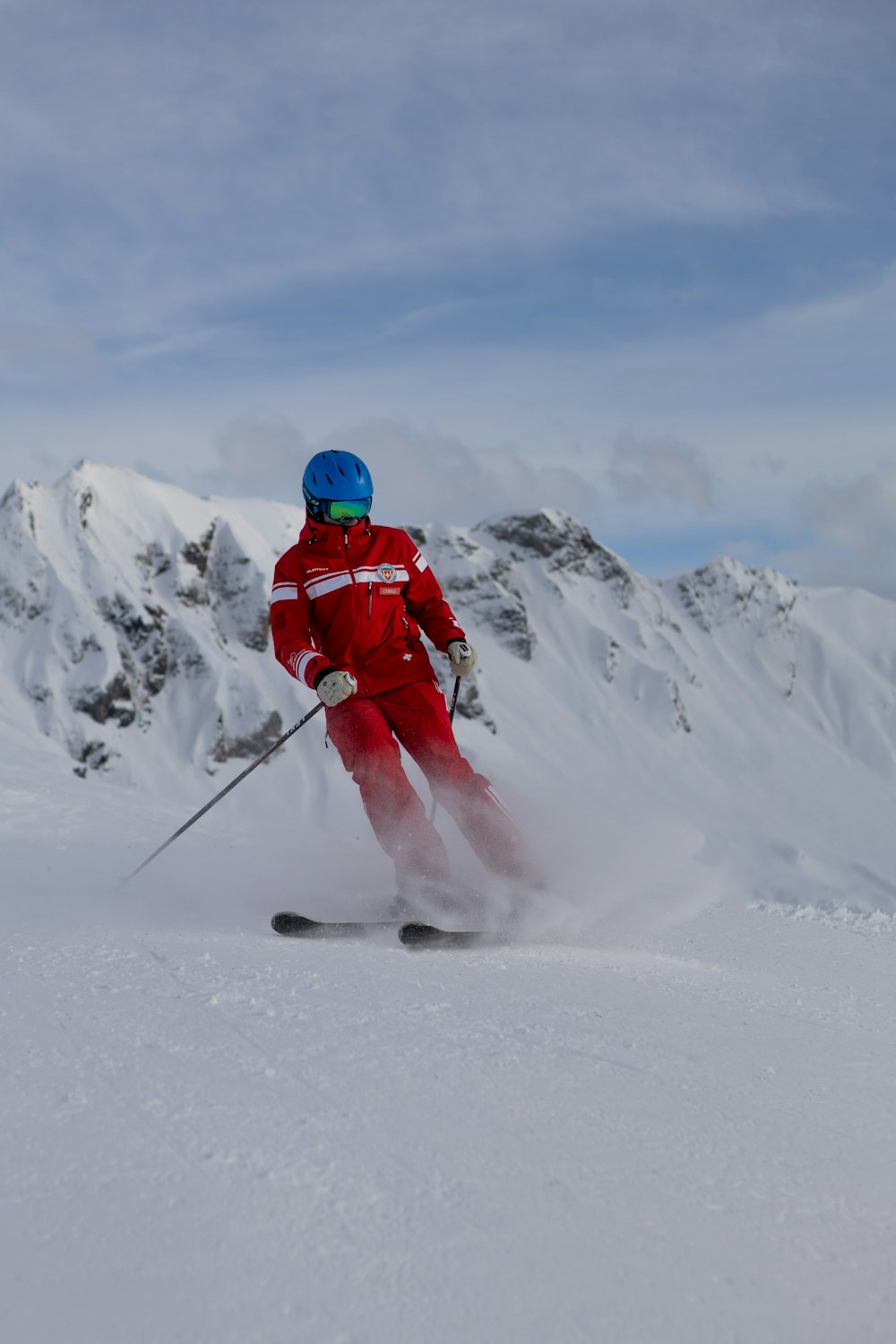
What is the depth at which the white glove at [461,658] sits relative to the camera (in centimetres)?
570

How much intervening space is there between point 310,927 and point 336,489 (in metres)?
2.49

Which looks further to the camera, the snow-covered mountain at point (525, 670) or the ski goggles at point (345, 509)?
the snow-covered mountain at point (525, 670)

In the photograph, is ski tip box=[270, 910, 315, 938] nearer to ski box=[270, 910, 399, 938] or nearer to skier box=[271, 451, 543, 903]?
ski box=[270, 910, 399, 938]

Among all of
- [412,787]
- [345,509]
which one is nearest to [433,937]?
[412,787]

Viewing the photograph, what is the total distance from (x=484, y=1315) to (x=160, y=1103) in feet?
3.45

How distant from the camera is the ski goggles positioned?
19.1ft

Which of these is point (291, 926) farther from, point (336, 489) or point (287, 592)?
point (336, 489)

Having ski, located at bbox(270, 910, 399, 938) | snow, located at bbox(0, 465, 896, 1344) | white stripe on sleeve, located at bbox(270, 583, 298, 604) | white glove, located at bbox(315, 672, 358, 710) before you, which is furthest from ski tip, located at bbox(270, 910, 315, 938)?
white stripe on sleeve, located at bbox(270, 583, 298, 604)

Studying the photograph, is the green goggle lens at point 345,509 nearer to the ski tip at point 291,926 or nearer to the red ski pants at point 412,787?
the red ski pants at point 412,787

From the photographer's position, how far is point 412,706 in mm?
5703

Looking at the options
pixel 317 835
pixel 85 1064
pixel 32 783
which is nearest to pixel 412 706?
pixel 317 835

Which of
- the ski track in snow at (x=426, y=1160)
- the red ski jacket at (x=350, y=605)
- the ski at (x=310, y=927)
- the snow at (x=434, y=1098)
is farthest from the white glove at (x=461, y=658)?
the ski track in snow at (x=426, y=1160)

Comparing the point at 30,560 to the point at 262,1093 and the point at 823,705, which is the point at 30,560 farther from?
the point at 823,705

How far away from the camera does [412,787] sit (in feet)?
17.1
